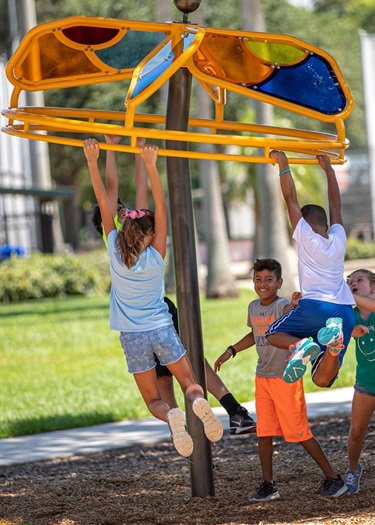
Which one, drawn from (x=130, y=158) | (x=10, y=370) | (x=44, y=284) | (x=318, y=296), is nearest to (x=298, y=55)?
(x=318, y=296)

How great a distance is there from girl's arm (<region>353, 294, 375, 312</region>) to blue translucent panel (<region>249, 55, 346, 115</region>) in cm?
112

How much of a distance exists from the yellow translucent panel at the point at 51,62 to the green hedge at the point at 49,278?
17642 millimetres

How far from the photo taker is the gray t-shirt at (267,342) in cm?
545

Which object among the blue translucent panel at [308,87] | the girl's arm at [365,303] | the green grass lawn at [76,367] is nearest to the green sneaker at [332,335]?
the girl's arm at [365,303]

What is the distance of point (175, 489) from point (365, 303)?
1.88 m

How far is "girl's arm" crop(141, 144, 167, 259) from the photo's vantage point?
16.7 feet

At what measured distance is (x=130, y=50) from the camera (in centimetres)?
558

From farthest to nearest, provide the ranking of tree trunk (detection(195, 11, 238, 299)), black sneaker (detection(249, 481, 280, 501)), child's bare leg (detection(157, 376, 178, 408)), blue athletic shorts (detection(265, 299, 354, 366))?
tree trunk (detection(195, 11, 238, 299)) → child's bare leg (detection(157, 376, 178, 408)) → black sneaker (detection(249, 481, 280, 501)) → blue athletic shorts (detection(265, 299, 354, 366))

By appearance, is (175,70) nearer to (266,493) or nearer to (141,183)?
(141,183)

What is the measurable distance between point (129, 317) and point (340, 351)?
1.11 m

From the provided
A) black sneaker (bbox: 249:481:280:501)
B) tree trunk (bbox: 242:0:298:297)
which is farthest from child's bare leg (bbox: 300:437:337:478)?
tree trunk (bbox: 242:0:298:297)

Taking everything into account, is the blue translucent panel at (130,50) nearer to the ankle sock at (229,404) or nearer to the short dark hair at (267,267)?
the short dark hair at (267,267)

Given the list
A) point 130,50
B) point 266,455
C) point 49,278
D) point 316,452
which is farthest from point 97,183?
point 49,278

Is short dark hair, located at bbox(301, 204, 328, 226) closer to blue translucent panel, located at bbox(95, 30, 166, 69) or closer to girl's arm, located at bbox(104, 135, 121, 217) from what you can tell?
girl's arm, located at bbox(104, 135, 121, 217)
